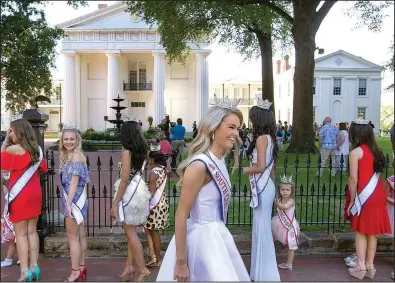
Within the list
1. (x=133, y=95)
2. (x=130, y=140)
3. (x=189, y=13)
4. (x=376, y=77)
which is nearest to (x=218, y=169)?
(x=130, y=140)

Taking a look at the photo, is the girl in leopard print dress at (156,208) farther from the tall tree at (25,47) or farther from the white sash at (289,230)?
the tall tree at (25,47)

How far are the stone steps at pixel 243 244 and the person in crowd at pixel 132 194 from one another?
1.03m

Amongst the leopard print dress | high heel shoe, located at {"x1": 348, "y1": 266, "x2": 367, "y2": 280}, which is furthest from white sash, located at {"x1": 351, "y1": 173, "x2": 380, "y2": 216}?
the leopard print dress

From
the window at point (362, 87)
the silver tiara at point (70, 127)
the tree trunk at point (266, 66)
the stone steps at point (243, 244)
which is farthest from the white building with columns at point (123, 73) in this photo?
the silver tiara at point (70, 127)

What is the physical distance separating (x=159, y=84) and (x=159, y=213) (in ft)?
124

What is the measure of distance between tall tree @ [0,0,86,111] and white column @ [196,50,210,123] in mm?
18446

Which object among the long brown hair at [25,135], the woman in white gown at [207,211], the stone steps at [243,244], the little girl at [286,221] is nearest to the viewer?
the woman in white gown at [207,211]

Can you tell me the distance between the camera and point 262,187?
14.4 feet

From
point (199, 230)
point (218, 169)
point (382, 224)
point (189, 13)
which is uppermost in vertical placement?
point (189, 13)

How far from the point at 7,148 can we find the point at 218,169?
8.18 ft

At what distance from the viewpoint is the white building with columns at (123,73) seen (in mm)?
42094

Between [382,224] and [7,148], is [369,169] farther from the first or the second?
[7,148]

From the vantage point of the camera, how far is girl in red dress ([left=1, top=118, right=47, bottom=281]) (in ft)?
13.9

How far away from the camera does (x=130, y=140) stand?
441 centimetres
